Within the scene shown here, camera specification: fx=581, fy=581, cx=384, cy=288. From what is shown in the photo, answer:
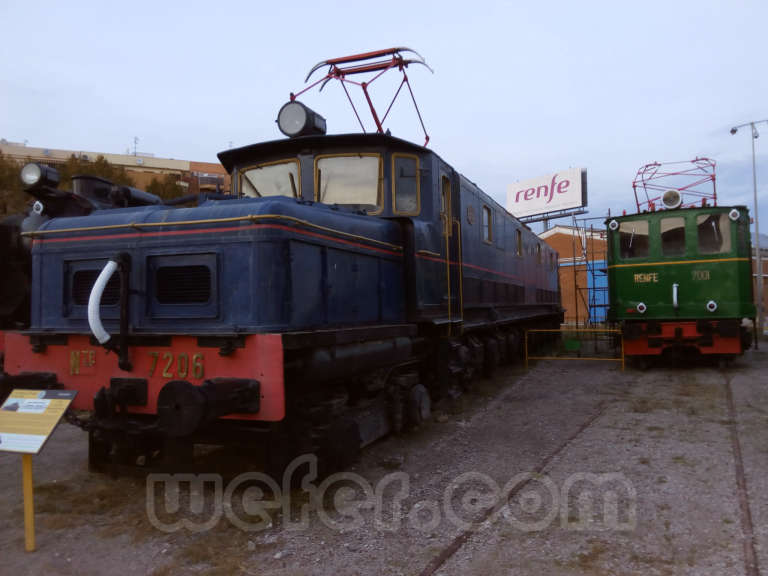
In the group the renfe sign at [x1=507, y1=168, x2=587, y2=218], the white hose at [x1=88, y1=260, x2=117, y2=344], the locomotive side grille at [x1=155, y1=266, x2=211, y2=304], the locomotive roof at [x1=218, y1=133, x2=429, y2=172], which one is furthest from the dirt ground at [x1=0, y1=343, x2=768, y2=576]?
the renfe sign at [x1=507, y1=168, x2=587, y2=218]

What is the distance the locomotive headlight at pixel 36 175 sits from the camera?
5.16m

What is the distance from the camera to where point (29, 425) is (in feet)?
11.5

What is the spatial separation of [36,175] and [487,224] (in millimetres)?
6124

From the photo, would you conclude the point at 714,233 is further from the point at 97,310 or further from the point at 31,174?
the point at 31,174

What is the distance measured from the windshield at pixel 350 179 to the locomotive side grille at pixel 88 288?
83.3 inches

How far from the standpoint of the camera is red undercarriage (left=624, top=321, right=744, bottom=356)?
10.3 m

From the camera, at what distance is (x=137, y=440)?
4.50m

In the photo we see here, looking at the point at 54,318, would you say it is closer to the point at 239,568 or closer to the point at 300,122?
the point at 239,568

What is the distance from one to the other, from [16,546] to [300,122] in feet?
14.1

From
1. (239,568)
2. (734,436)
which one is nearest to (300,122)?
(239,568)

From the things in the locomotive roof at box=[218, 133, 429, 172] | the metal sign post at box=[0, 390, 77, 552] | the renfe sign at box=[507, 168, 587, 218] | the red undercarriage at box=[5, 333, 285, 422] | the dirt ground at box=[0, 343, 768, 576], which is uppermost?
the renfe sign at box=[507, 168, 587, 218]

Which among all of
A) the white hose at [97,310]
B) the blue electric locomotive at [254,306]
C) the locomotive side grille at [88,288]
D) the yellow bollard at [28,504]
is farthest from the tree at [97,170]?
the yellow bollard at [28,504]

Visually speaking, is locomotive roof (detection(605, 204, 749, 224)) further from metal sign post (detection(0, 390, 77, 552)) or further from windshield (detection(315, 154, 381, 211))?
metal sign post (detection(0, 390, 77, 552))

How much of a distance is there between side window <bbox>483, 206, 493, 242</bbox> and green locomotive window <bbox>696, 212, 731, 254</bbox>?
14.5 feet
